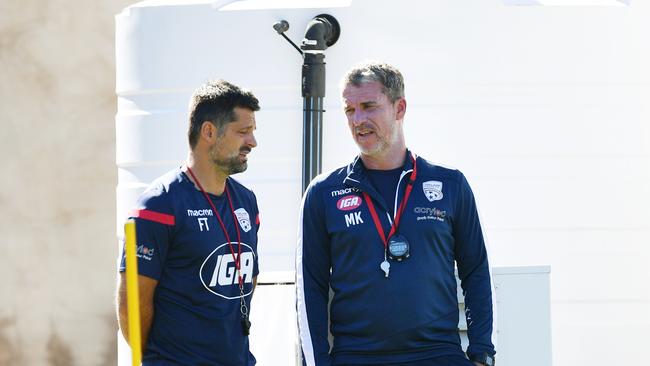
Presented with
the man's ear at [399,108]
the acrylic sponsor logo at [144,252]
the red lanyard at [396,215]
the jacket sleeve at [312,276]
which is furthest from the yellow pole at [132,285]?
the man's ear at [399,108]

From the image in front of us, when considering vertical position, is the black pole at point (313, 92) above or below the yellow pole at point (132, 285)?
above

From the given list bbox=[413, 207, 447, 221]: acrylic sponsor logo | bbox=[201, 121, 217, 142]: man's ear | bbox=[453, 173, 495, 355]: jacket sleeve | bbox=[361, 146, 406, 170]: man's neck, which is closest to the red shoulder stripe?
bbox=[201, 121, 217, 142]: man's ear

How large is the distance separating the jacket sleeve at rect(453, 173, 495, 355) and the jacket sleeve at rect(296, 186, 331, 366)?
0.43 meters

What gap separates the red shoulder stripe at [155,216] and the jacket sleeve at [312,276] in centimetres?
42

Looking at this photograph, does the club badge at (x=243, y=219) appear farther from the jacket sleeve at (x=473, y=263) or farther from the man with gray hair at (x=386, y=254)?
the jacket sleeve at (x=473, y=263)

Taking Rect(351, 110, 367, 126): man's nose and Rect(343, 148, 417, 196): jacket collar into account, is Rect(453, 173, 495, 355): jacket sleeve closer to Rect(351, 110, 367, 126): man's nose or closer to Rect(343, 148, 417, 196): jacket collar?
Rect(343, 148, 417, 196): jacket collar

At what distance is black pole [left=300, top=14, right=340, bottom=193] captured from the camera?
18.4ft

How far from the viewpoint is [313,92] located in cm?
562

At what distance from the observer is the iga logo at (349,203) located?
3348 mm
